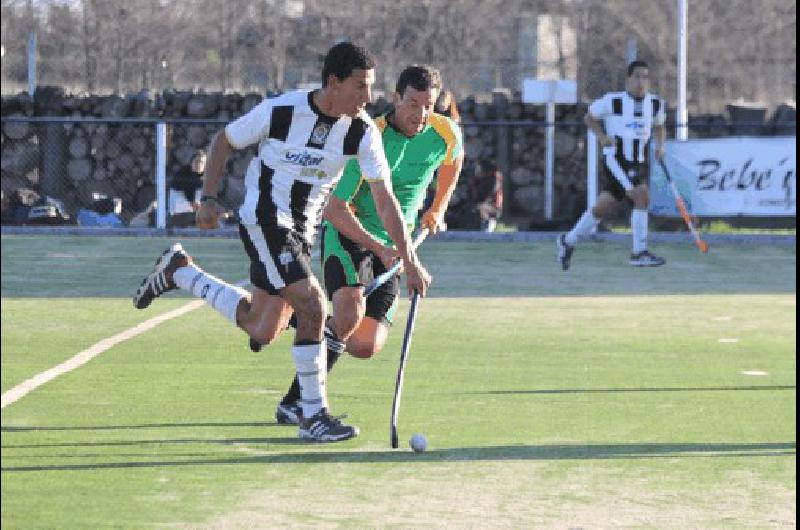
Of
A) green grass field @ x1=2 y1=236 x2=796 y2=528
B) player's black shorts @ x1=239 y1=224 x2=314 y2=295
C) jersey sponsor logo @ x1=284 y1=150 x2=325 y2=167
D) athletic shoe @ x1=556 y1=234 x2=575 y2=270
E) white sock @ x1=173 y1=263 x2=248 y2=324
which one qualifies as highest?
jersey sponsor logo @ x1=284 y1=150 x2=325 y2=167

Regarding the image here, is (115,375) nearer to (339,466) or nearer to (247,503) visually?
(339,466)

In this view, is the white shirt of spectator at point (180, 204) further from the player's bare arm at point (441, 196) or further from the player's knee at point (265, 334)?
the player's knee at point (265, 334)

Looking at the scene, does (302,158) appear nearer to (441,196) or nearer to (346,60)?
(346,60)

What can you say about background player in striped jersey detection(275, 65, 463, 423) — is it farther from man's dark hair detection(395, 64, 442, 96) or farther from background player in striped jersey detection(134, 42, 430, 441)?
background player in striped jersey detection(134, 42, 430, 441)

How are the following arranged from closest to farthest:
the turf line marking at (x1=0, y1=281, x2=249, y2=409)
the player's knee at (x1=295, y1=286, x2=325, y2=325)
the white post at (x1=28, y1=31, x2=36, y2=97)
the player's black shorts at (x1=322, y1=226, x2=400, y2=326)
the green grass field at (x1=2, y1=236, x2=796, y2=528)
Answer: the green grass field at (x1=2, y1=236, x2=796, y2=528), the player's knee at (x1=295, y1=286, x2=325, y2=325), the player's black shorts at (x1=322, y1=226, x2=400, y2=326), the turf line marking at (x1=0, y1=281, x2=249, y2=409), the white post at (x1=28, y1=31, x2=36, y2=97)

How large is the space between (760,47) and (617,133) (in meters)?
16.3

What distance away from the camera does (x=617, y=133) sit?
2261cm

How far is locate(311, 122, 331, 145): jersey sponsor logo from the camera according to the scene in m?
9.83

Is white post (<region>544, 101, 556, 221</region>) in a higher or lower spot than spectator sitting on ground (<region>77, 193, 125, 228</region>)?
higher

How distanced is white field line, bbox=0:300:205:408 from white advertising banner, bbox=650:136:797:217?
428 inches

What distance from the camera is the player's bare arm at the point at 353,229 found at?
10758mm

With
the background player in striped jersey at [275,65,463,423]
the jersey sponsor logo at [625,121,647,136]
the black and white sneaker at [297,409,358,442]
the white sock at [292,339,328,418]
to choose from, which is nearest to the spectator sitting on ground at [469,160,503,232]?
the jersey sponsor logo at [625,121,647,136]

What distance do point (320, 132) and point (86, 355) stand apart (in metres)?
4.33

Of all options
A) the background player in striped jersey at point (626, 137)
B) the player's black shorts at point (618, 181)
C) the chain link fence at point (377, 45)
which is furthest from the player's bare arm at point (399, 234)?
the chain link fence at point (377, 45)
